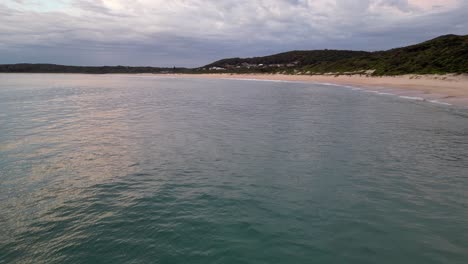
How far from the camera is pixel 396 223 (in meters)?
6.67

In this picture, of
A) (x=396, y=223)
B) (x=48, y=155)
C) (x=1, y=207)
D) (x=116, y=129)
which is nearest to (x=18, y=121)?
(x=116, y=129)

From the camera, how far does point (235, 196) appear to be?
8094 millimetres

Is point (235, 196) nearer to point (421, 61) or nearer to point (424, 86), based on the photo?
point (424, 86)

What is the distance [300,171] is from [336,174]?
40.2 inches

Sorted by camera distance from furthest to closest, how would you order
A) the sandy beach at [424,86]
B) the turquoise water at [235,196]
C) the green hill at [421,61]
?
the green hill at [421,61], the sandy beach at [424,86], the turquoise water at [235,196]

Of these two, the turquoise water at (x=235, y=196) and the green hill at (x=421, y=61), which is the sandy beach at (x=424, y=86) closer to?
the green hill at (x=421, y=61)

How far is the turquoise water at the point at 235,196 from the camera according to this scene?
228 inches

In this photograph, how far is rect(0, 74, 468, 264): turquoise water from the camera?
228 inches

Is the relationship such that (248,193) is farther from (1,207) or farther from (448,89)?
(448,89)

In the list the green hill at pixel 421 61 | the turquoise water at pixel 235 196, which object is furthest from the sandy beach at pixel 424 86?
the turquoise water at pixel 235 196

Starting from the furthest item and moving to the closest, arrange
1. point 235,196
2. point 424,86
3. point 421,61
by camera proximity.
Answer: point 421,61 < point 424,86 < point 235,196

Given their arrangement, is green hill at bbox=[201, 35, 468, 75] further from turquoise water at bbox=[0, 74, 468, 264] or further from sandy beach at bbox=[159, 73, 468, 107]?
turquoise water at bbox=[0, 74, 468, 264]

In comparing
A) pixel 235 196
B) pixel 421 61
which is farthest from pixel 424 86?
pixel 235 196

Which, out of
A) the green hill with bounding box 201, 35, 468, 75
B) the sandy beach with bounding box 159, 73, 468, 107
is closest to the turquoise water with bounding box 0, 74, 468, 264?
the sandy beach with bounding box 159, 73, 468, 107
